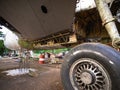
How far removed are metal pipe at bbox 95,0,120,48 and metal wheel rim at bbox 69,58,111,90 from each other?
37 centimetres

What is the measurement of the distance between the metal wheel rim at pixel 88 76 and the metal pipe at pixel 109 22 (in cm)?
37

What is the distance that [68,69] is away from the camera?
2.05 m

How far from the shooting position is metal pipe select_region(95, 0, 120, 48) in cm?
191

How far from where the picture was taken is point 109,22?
198 cm

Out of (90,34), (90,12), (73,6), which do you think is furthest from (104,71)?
(90,34)

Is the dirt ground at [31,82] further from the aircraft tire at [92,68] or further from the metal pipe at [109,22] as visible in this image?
the metal pipe at [109,22]

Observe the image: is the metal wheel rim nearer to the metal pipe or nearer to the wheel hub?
the wheel hub

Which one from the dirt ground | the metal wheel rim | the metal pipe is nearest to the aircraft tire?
the metal wheel rim

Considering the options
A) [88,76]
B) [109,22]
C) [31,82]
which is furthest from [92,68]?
[31,82]

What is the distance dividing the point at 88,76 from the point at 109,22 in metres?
0.73

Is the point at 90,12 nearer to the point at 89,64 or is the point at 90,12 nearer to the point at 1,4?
the point at 89,64

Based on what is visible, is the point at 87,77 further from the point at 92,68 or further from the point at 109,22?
the point at 109,22

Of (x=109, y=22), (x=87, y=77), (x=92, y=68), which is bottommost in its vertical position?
(x=87, y=77)

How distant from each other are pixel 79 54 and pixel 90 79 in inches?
13.0
